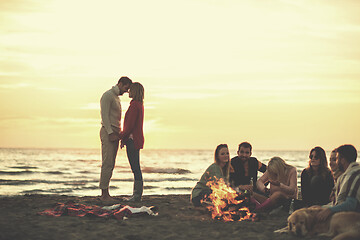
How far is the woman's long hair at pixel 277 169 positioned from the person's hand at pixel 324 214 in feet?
7.39

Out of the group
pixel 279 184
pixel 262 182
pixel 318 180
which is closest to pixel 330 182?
pixel 318 180

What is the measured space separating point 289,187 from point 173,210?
2330mm

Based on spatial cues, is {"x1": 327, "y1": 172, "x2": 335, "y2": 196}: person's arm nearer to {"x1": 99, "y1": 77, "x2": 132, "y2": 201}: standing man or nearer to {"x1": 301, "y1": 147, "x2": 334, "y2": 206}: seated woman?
{"x1": 301, "y1": 147, "x2": 334, "y2": 206}: seated woman

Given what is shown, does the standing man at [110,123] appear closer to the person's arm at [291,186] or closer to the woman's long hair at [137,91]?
the woman's long hair at [137,91]

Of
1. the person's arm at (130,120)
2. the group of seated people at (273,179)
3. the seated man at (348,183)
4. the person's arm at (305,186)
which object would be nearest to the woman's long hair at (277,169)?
the group of seated people at (273,179)

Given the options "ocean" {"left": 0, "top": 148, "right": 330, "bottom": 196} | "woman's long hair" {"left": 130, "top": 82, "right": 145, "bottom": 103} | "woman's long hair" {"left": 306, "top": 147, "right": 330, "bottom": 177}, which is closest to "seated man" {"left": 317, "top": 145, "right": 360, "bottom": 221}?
"woman's long hair" {"left": 306, "top": 147, "right": 330, "bottom": 177}

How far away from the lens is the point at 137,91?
9.82 metres

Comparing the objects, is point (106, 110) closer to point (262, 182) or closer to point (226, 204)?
point (226, 204)

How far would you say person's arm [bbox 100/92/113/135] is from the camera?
9.62 m

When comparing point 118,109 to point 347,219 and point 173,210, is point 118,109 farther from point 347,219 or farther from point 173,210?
point 347,219

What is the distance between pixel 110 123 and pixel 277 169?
364 centimetres

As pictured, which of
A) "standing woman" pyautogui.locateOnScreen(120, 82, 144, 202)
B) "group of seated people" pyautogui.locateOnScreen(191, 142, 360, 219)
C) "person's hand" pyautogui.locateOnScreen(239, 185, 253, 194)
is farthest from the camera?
"standing woman" pyautogui.locateOnScreen(120, 82, 144, 202)

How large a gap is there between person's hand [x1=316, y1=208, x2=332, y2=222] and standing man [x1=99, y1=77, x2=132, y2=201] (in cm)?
477

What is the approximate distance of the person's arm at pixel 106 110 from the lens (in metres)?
9.62
